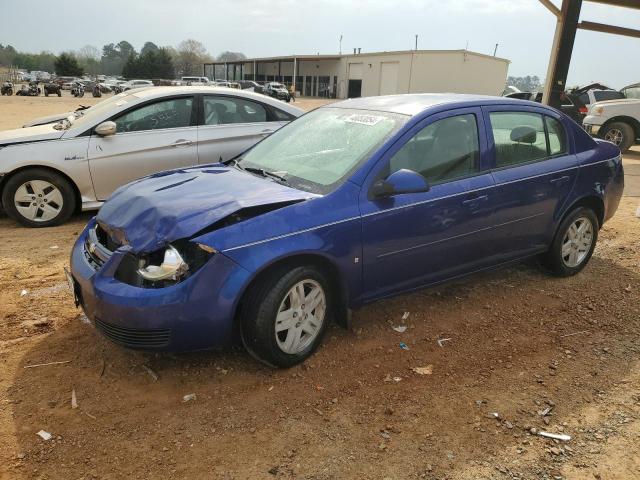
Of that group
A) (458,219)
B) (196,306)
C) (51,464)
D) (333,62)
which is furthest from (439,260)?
(333,62)

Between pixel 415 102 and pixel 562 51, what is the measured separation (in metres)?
7.86

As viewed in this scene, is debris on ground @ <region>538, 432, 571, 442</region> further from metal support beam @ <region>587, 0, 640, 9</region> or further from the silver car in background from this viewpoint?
metal support beam @ <region>587, 0, 640, 9</region>

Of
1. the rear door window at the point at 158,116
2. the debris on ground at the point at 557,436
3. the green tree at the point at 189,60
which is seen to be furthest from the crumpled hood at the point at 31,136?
the green tree at the point at 189,60

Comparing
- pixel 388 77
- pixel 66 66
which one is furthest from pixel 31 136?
pixel 66 66

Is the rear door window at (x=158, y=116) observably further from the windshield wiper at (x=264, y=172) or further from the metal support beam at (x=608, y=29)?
the metal support beam at (x=608, y=29)

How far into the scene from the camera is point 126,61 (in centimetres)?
8125

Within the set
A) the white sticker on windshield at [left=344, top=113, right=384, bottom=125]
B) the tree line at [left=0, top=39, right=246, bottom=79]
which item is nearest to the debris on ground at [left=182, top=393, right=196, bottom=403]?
the white sticker on windshield at [left=344, top=113, right=384, bottom=125]

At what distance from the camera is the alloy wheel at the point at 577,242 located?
15.7 feet

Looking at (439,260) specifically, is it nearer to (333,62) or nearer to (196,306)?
(196,306)

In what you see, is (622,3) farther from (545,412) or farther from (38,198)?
(38,198)

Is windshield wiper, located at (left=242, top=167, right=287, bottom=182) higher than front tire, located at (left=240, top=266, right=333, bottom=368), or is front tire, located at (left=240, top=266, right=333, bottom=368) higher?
windshield wiper, located at (left=242, top=167, right=287, bottom=182)

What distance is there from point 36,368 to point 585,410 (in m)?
3.30

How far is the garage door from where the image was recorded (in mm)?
46531

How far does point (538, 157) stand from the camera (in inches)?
173
